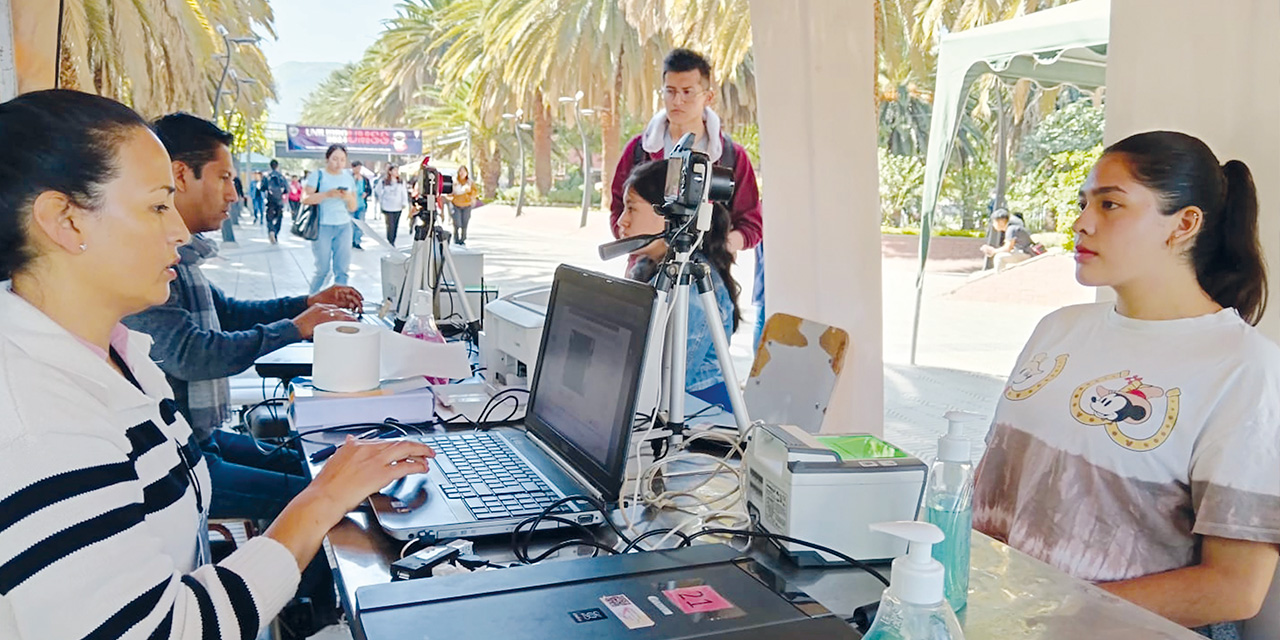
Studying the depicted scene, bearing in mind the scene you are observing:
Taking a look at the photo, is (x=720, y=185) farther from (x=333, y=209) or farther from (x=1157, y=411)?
(x=333, y=209)

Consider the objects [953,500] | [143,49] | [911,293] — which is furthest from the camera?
[911,293]

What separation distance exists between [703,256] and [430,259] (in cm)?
92

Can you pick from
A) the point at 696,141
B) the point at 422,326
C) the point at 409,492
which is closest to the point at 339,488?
the point at 409,492

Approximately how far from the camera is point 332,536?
119 centimetres

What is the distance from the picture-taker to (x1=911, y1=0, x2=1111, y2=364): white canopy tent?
425 centimetres

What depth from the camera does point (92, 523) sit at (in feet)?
2.76

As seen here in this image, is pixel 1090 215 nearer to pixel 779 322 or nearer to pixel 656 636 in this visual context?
pixel 779 322

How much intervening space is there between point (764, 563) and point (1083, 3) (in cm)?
414

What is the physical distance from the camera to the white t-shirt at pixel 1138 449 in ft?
4.07

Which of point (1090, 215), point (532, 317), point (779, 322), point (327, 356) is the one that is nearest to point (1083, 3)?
point (779, 322)

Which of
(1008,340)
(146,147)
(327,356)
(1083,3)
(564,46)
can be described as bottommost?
(1008,340)

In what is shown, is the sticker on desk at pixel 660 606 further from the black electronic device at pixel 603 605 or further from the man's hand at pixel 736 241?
the man's hand at pixel 736 241

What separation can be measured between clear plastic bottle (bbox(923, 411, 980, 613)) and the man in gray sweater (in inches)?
57.6

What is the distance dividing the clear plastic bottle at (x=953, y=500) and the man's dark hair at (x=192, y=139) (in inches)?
78.3
